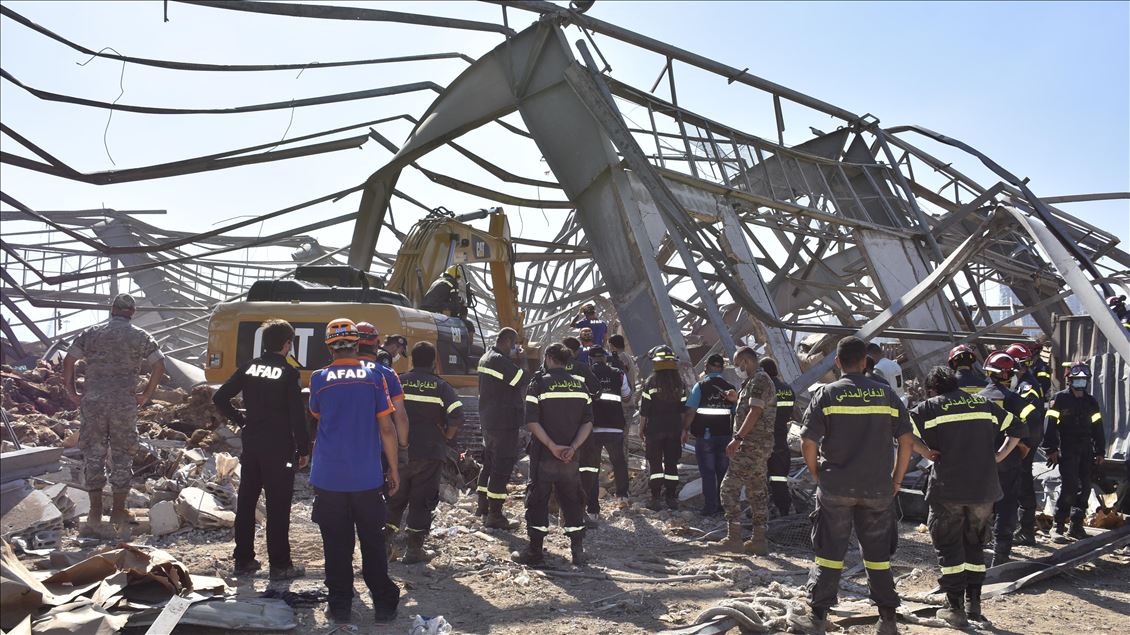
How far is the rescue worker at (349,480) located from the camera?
5.43m

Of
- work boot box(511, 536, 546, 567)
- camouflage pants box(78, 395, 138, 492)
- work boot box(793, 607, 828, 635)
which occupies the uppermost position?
camouflage pants box(78, 395, 138, 492)

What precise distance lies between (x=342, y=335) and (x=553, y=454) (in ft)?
7.22

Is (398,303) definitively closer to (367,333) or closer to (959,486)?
(367,333)

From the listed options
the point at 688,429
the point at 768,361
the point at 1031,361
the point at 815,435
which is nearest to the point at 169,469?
the point at 688,429

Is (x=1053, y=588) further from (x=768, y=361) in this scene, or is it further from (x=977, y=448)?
(x=768, y=361)

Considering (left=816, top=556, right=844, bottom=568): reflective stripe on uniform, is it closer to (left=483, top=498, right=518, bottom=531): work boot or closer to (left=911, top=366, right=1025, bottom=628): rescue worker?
(left=911, top=366, right=1025, bottom=628): rescue worker

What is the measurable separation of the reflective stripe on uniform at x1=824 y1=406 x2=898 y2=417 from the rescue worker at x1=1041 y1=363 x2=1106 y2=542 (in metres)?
4.65

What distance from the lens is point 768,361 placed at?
9023 mm

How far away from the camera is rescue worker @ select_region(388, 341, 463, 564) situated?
704 cm

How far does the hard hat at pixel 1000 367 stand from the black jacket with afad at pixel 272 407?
18.4 ft

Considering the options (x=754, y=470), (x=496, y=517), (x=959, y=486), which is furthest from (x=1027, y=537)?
(x=496, y=517)

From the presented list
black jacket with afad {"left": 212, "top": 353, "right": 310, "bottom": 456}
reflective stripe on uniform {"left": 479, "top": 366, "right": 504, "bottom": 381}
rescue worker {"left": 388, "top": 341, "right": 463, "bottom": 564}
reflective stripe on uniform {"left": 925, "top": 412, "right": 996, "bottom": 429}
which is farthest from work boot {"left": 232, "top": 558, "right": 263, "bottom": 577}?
reflective stripe on uniform {"left": 925, "top": 412, "right": 996, "bottom": 429}

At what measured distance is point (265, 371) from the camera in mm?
6422

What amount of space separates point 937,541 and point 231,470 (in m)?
7.12
